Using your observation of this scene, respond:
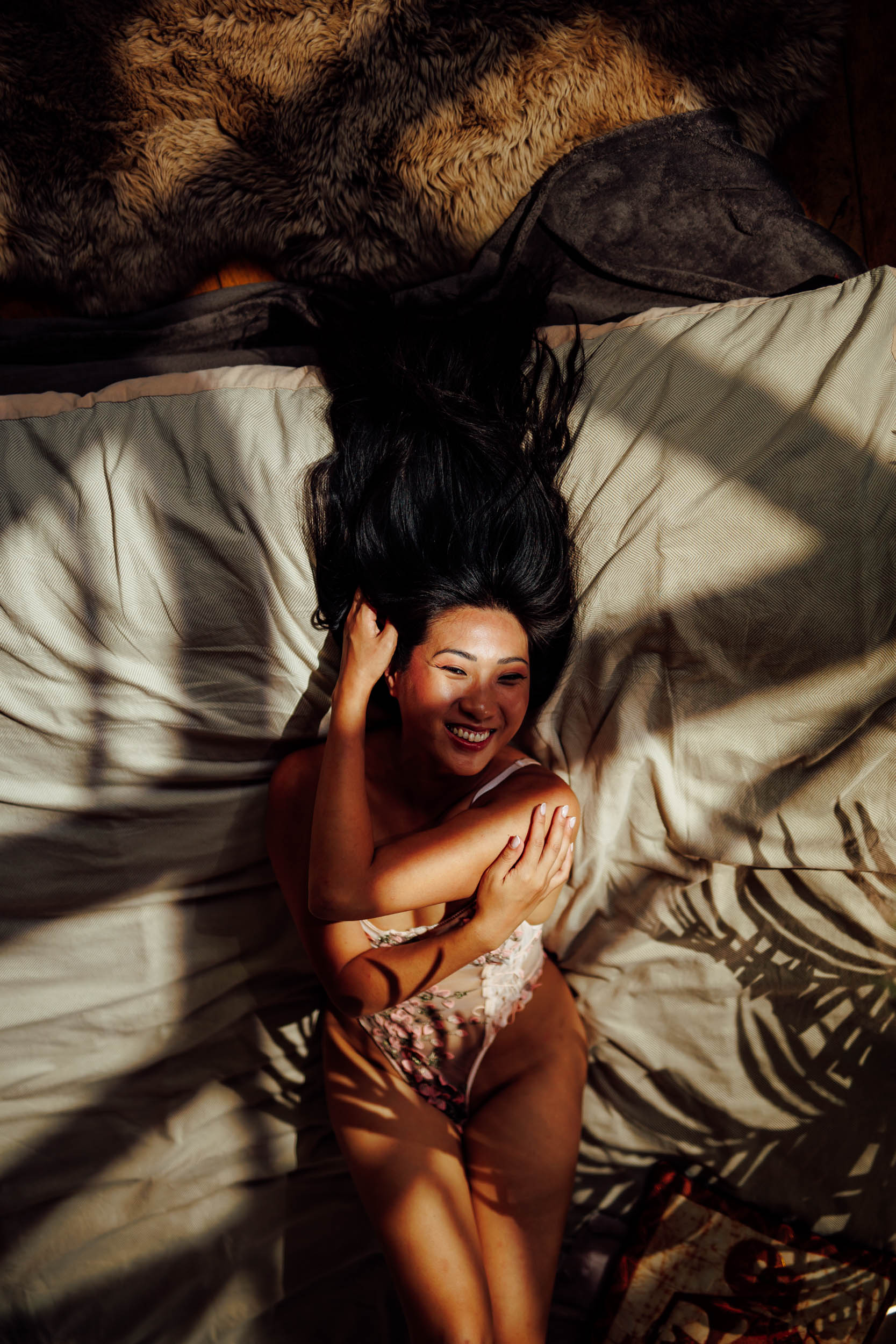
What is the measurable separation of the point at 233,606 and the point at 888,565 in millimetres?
960

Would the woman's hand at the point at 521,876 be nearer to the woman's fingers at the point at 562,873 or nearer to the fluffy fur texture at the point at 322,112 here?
the woman's fingers at the point at 562,873

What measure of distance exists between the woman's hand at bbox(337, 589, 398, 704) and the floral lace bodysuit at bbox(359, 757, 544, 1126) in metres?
0.27

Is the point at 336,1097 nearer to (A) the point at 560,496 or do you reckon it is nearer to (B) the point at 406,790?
(B) the point at 406,790

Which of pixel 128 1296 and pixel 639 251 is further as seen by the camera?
pixel 639 251

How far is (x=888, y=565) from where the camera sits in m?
1.06

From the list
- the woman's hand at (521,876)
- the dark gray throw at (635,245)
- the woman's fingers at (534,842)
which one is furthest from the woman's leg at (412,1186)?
the dark gray throw at (635,245)

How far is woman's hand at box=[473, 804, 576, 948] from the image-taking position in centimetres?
115

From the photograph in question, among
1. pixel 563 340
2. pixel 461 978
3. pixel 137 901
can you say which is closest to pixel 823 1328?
pixel 461 978

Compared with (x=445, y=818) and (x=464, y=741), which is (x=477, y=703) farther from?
(x=445, y=818)

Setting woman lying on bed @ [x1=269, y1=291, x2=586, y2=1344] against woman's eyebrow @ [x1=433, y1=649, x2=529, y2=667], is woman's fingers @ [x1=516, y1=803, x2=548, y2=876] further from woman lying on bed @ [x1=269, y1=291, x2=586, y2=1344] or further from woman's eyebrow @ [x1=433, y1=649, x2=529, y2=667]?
woman's eyebrow @ [x1=433, y1=649, x2=529, y2=667]

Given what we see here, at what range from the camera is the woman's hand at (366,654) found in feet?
3.75

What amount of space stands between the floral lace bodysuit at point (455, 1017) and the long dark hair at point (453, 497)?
1.00 ft

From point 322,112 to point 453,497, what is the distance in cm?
96

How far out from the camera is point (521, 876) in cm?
116
